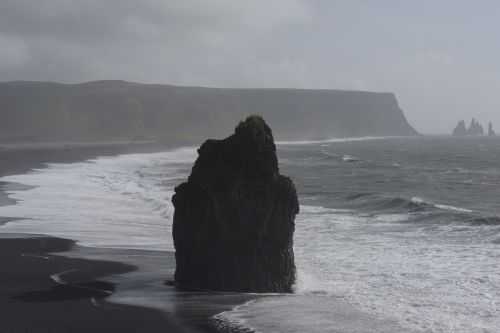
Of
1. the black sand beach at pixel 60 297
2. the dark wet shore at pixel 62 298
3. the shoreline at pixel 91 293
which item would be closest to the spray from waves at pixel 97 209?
the shoreline at pixel 91 293

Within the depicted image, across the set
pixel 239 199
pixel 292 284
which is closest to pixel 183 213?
pixel 239 199

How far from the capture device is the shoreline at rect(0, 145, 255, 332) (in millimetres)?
11625

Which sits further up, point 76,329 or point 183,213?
point 183,213

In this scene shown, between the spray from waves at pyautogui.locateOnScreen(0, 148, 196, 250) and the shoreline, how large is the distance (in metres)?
1.86

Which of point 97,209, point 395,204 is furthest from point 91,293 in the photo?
point 395,204

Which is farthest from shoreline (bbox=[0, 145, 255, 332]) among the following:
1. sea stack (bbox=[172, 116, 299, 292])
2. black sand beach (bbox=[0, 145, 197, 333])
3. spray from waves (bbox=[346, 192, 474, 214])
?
spray from waves (bbox=[346, 192, 474, 214])

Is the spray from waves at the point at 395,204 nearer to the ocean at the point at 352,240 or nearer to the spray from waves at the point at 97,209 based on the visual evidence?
the ocean at the point at 352,240

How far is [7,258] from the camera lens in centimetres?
1694

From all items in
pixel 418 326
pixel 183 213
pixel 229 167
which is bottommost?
pixel 418 326

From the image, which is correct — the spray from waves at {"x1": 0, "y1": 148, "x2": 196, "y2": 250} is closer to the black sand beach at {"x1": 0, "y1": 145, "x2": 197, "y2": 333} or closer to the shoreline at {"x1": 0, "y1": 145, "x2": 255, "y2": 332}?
the shoreline at {"x1": 0, "y1": 145, "x2": 255, "y2": 332}

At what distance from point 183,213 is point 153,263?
2.95m

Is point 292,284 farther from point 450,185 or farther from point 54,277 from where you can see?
point 450,185

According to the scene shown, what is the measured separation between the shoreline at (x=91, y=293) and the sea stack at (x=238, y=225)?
21.4 inches

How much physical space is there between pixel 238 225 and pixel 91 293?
3052 millimetres
